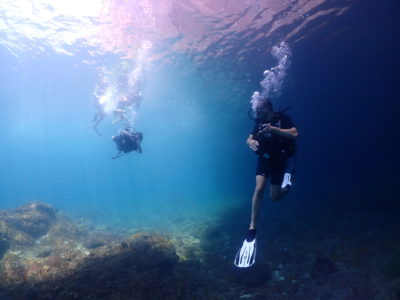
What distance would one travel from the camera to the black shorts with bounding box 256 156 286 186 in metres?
6.65

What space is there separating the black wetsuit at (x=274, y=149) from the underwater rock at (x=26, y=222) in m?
16.2

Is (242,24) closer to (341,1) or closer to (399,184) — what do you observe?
(341,1)

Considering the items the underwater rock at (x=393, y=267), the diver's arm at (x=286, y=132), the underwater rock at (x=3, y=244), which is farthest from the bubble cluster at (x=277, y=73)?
the underwater rock at (x=3, y=244)

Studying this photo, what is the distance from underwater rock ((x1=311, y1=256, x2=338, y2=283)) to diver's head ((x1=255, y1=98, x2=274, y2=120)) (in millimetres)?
5635

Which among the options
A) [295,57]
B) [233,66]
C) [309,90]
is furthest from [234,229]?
[309,90]

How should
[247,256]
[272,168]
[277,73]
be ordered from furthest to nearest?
[277,73] < [272,168] < [247,256]

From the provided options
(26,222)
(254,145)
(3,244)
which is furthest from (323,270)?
(26,222)

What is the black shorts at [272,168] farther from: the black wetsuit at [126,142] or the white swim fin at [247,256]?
the black wetsuit at [126,142]

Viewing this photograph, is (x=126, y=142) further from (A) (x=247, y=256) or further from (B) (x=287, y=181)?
(A) (x=247, y=256)

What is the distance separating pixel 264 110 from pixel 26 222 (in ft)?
59.9

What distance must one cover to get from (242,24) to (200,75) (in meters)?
9.61

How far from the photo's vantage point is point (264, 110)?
6633 mm

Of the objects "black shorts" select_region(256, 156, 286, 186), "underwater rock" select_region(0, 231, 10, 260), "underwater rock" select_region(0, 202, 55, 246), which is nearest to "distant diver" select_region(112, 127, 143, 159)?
"black shorts" select_region(256, 156, 286, 186)

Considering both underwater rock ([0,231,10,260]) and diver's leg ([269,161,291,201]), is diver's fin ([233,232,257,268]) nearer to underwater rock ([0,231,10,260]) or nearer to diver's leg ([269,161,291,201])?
diver's leg ([269,161,291,201])
